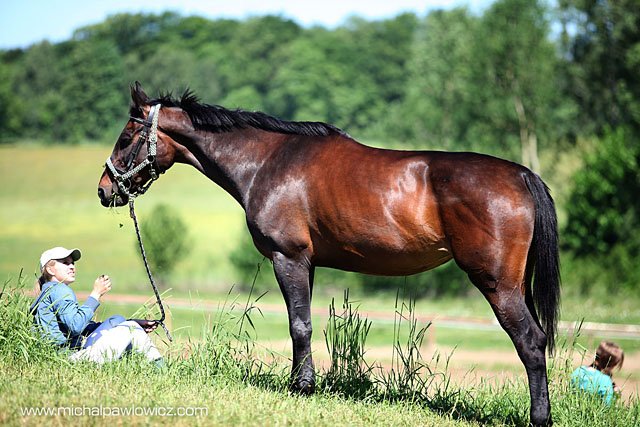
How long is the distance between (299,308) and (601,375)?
9.28 ft

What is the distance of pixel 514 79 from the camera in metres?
38.3

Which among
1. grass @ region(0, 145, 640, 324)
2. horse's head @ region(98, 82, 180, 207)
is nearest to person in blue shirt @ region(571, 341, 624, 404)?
horse's head @ region(98, 82, 180, 207)

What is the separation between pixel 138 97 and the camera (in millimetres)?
6941

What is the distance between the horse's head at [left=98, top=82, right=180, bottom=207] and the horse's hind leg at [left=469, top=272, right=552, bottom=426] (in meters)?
3.00

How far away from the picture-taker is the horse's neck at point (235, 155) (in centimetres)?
679

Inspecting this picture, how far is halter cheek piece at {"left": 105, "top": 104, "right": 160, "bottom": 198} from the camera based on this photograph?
6.90m

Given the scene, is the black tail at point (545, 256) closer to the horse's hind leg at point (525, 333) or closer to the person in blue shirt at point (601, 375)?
the horse's hind leg at point (525, 333)

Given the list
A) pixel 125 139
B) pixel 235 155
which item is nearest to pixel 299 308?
pixel 235 155

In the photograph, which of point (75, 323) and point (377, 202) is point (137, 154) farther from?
point (377, 202)

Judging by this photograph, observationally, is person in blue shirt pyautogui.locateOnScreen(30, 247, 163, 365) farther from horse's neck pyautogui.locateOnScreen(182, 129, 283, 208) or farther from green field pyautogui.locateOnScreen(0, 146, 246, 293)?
green field pyautogui.locateOnScreen(0, 146, 246, 293)

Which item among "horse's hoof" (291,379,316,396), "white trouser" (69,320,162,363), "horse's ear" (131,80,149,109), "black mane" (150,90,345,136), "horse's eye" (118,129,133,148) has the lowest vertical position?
"horse's hoof" (291,379,316,396)

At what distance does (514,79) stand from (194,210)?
3027cm

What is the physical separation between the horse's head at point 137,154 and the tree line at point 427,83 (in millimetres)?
562

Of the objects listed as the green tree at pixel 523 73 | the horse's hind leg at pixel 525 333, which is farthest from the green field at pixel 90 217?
the horse's hind leg at pixel 525 333
